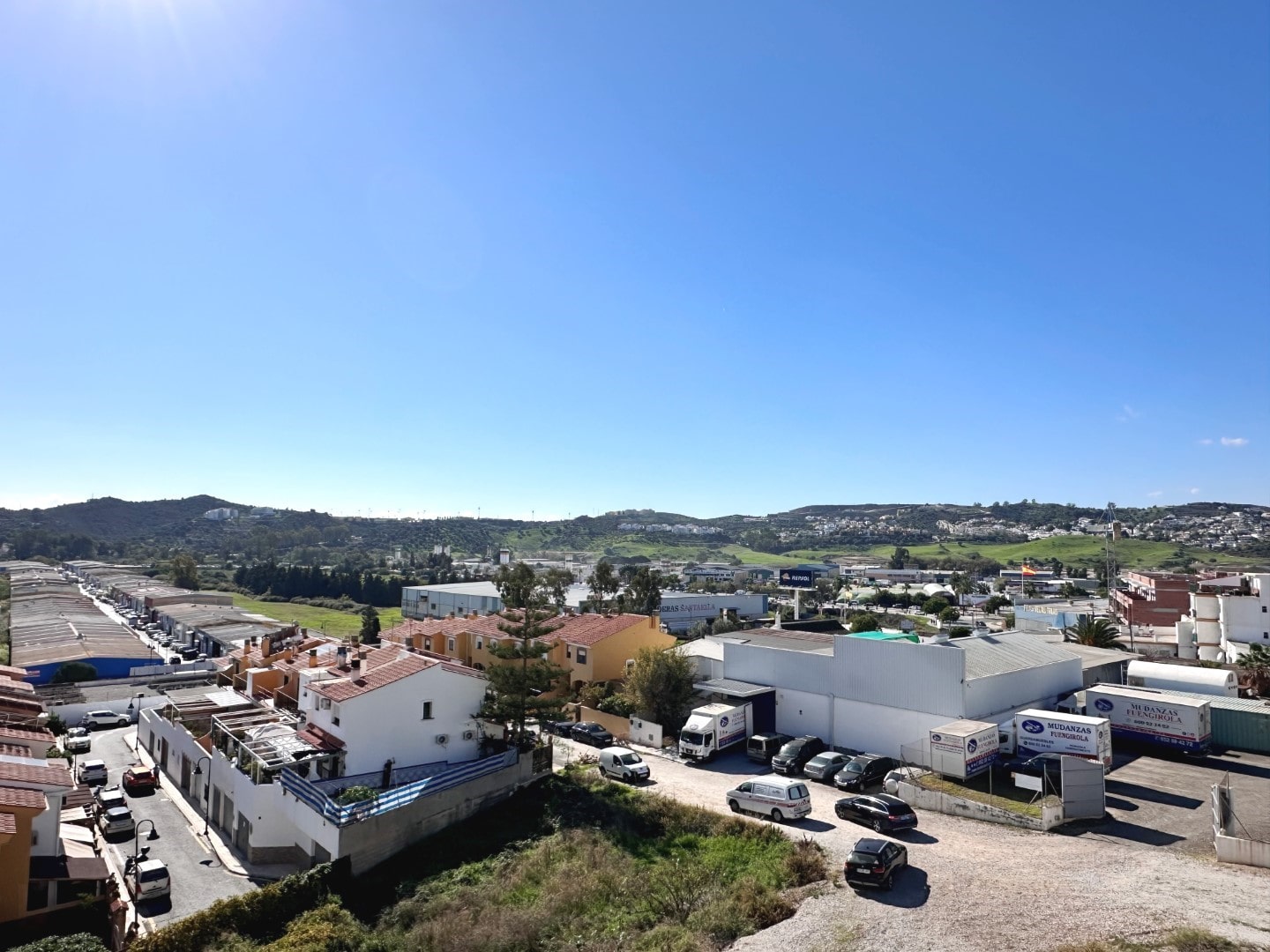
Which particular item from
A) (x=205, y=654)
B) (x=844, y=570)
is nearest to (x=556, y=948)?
(x=205, y=654)

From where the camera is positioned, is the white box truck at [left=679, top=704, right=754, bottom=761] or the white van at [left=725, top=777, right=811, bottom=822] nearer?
the white van at [left=725, top=777, right=811, bottom=822]

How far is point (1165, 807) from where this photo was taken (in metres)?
23.0

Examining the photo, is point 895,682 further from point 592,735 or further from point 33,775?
point 33,775

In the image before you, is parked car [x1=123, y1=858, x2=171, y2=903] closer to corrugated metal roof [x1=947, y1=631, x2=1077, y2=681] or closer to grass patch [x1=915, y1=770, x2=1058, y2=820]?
grass patch [x1=915, y1=770, x2=1058, y2=820]

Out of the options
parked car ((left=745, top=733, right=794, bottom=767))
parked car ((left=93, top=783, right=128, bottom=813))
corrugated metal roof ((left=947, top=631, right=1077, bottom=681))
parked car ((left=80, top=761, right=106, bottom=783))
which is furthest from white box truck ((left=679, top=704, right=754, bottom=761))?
parked car ((left=80, top=761, right=106, bottom=783))

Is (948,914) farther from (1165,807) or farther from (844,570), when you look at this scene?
(844,570)

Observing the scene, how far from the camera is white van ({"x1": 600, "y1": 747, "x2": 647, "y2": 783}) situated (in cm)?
2681

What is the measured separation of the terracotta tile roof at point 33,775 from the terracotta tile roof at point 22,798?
780 mm

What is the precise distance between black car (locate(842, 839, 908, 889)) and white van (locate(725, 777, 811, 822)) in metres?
4.29

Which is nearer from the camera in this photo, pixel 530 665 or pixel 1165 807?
pixel 1165 807

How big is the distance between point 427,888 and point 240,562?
199m

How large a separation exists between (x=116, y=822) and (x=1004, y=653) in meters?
35.7

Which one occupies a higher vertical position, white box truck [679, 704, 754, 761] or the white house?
the white house

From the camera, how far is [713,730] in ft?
98.7
